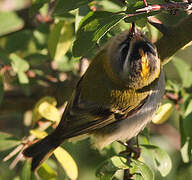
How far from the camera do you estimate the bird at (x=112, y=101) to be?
2246mm

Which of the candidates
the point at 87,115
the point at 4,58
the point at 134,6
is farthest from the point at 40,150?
the point at 134,6

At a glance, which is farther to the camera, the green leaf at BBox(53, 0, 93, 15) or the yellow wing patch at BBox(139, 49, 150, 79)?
the yellow wing patch at BBox(139, 49, 150, 79)

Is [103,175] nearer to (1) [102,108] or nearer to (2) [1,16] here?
(1) [102,108]

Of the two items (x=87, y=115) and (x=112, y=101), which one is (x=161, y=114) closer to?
(x=112, y=101)

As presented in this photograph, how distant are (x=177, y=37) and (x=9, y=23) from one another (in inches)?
45.6

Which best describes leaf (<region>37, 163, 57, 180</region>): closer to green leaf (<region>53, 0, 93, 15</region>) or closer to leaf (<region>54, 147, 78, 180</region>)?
leaf (<region>54, 147, 78, 180</region>)

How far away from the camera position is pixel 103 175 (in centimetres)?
A: 192

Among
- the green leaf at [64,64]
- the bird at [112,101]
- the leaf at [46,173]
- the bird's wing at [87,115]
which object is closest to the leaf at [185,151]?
the bird at [112,101]

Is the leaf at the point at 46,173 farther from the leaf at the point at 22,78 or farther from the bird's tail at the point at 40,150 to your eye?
the leaf at the point at 22,78

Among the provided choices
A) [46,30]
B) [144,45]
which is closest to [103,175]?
[144,45]

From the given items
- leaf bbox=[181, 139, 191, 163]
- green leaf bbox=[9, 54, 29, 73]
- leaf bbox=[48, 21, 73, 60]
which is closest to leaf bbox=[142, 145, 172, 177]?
leaf bbox=[181, 139, 191, 163]

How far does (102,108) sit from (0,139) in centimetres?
58

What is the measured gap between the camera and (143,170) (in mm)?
1907

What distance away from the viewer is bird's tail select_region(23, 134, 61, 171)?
7.00 feet
